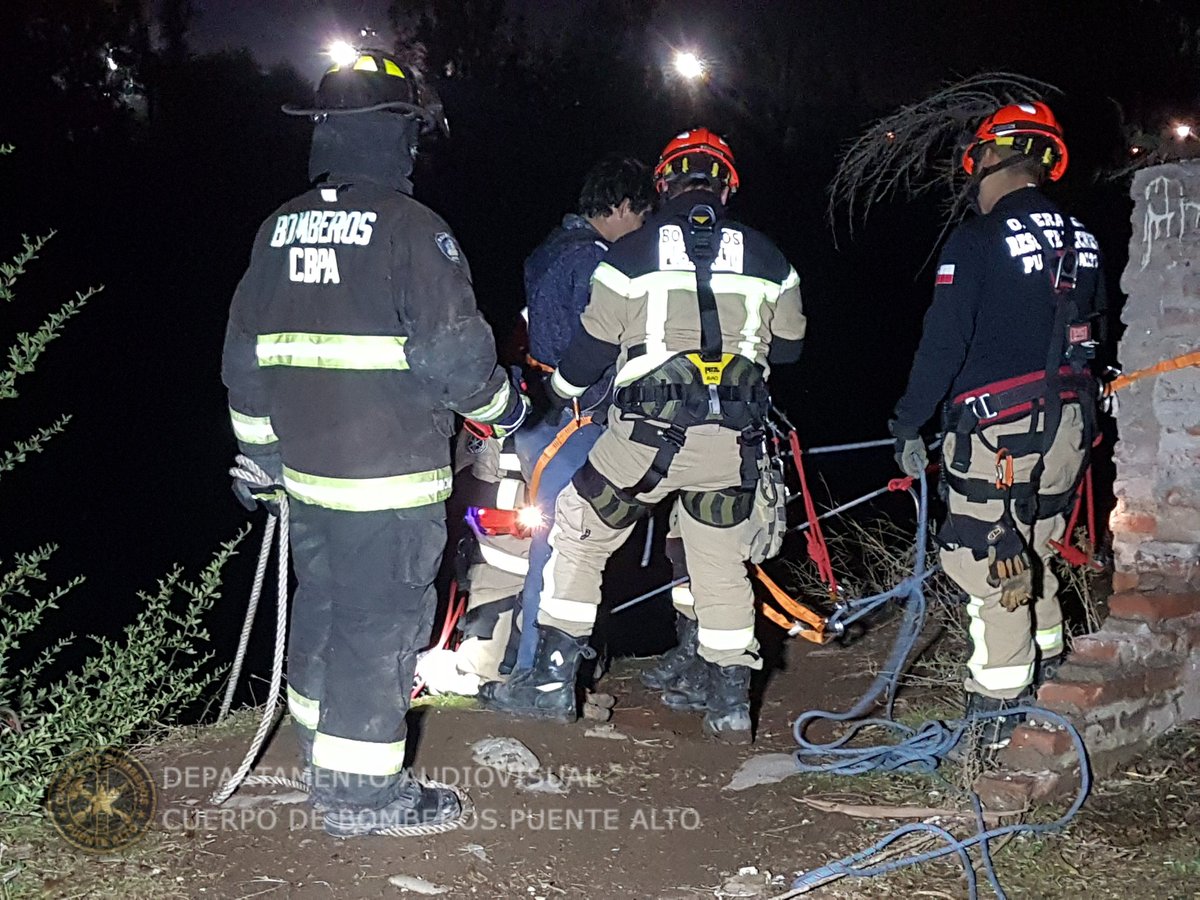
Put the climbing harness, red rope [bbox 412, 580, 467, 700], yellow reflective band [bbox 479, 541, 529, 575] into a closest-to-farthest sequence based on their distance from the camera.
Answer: the climbing harness → yellow reflective band [bbox 479, 541, 529, 575] → red rope [bbox 412, 580, 467, 700]

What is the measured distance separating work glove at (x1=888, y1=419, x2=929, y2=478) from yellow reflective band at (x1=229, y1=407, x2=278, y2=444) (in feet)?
7.71

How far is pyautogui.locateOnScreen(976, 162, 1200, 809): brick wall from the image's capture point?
4000 mm

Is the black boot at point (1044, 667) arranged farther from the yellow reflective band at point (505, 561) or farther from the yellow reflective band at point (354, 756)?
the yellow reflective band at point (354, 756)

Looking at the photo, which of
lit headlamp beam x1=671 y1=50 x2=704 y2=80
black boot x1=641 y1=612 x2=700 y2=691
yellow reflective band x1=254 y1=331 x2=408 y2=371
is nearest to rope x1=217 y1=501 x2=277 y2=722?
yellow reflective band x1=254 y1=331 x2=408 y2=371

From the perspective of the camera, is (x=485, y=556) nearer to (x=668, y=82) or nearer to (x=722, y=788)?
(x=722, y=788)

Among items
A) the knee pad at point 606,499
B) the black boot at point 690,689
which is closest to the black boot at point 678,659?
Result: the black boot at point 690,689

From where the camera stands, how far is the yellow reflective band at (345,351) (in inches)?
130

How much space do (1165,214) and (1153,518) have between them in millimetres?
1256

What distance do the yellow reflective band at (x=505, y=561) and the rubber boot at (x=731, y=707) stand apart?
906mm

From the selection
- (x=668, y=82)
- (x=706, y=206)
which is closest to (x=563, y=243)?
(x=706, y=206)

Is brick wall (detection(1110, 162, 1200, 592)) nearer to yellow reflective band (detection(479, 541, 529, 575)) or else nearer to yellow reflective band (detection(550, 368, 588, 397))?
yellow reflective band (detection(550, 368, 588, 397))

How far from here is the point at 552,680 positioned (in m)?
4.50

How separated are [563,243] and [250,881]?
2742mm

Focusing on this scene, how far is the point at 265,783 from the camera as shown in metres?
3.79
